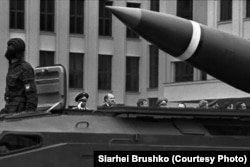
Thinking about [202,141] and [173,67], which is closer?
[202,141]

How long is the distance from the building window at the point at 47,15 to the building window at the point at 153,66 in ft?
23.8

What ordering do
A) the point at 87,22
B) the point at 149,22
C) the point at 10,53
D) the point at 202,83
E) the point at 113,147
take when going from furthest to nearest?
the point at 87,22 → the point at 202,83 → the point at 149,22 → the point at 10,53 → the point at 113,147

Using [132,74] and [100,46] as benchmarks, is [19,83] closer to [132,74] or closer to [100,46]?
[100,46]

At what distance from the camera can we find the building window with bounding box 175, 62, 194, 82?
153 feet

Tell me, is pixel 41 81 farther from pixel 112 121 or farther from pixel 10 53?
pixel 112 121

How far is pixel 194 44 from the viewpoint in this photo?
1206 cm

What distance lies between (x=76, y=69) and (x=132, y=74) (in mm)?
4078

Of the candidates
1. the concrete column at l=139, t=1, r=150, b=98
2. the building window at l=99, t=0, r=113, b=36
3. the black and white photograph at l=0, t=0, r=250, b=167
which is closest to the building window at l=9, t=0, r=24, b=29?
the building window at l=99, t=0, r=113, b=36

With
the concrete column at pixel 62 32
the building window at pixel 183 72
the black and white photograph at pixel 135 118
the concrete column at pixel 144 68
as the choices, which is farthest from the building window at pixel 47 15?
the black and white photograph at pixel 135 118

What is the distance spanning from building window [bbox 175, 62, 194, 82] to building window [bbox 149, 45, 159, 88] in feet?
7.01

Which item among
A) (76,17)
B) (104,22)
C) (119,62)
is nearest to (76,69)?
A: (119,62)

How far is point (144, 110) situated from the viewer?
940 cm

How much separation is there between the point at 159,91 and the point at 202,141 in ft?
129

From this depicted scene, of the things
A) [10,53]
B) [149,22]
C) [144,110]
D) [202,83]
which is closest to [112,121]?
[144,110]
